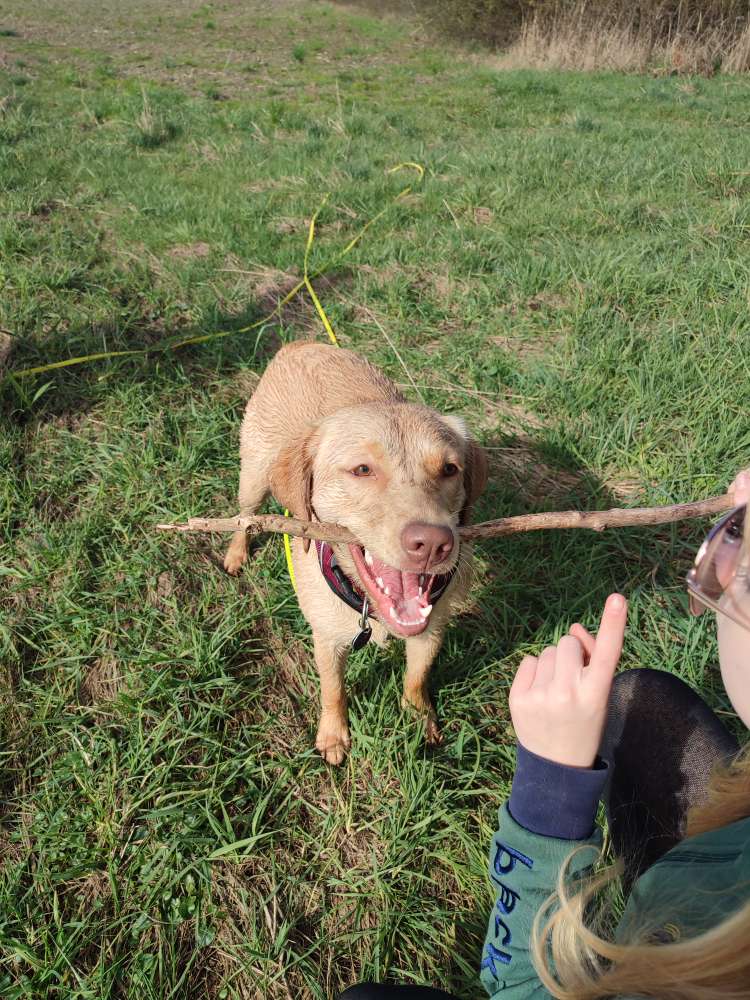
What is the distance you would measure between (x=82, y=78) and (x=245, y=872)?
1383 cm

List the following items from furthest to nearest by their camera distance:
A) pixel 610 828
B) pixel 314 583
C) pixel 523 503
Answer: pixel 523 503, pixel 314 583, pixel 610 828

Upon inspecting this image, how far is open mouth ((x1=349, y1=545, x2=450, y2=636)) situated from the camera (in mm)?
1992

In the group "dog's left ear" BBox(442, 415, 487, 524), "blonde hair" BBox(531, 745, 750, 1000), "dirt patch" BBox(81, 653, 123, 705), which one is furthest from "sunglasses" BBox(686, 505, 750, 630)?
"dirt patch" BBox(81, 653, 123, 705)

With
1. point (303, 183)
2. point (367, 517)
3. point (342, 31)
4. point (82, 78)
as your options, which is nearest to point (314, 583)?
point (367, 517)

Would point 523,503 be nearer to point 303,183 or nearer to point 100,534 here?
point 100,534

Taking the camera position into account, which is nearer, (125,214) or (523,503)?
(523,503)

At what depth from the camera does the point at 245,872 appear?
2.03 metres

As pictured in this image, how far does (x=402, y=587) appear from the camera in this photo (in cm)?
203

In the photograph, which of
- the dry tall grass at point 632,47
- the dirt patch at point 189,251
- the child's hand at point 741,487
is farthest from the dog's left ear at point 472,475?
the dry tall grass at point 632,47

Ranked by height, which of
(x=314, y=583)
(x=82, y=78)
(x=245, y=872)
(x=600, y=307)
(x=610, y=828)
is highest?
(x=82, y=78)

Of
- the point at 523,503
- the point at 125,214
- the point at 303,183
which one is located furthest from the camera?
the point at 303,183

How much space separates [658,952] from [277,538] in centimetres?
247

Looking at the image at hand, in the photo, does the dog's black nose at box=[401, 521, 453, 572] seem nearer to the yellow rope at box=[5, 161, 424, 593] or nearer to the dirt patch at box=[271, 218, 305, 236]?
the yellow rope at box=[5, 161, 424, 593]

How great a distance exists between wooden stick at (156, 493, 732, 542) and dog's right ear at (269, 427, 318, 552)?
29cm
